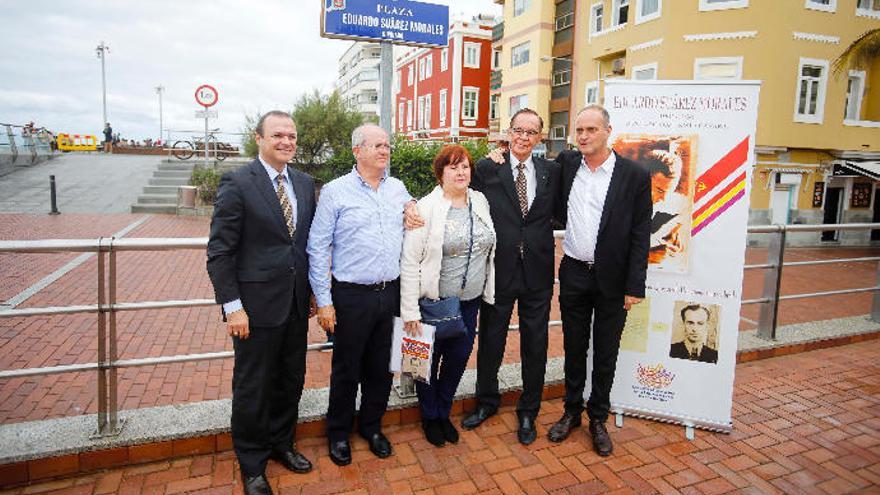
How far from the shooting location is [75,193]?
17.3 meters

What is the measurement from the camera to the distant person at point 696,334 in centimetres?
385

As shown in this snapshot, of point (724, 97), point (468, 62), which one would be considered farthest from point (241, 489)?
point (468, 62)

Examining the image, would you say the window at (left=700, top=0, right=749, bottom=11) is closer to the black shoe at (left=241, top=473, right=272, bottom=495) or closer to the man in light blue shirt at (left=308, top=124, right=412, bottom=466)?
the man in light blue shirt at (left=308, top=124, right=412, bottom=466)

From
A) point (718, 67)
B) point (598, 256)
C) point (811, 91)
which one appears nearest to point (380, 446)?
point (598, 256)

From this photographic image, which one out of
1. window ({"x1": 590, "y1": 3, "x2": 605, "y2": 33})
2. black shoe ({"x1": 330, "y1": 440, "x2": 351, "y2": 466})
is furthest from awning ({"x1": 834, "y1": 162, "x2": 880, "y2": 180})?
black shoe ({"x1": 330, "y1": 440, "x2": 351, "y2": 466})

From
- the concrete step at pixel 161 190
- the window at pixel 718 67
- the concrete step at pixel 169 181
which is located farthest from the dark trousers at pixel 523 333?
the concrete step at pixel 169 181

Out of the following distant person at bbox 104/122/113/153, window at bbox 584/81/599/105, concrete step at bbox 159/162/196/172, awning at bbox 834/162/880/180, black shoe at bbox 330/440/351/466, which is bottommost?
black shoe at bbox 330/440/351/466

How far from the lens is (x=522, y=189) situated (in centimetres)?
348

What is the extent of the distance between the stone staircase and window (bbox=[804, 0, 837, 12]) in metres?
19.6

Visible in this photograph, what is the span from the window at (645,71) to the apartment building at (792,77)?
5 cm

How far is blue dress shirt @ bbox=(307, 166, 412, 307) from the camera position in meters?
2.98

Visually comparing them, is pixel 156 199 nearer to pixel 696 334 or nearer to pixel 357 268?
pixel 357 268

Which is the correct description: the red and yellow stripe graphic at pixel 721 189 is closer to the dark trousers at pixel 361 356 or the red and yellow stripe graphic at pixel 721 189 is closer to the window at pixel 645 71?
the dark trousers at pixel 361 356

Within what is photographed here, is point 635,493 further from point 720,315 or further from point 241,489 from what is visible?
point 241,489
